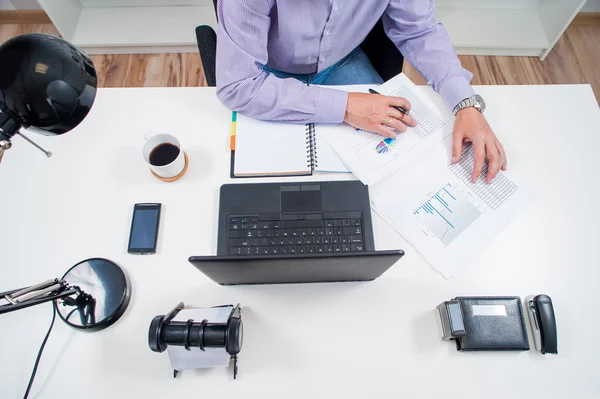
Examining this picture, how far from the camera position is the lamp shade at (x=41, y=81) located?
47 cm

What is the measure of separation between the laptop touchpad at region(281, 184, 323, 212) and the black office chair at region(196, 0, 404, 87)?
1.55 feet

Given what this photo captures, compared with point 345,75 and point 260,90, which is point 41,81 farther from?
point 345,75

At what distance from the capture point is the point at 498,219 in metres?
0.83

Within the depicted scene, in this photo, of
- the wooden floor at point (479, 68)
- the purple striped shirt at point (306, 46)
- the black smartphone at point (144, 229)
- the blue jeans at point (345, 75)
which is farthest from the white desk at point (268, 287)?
the wooden floor at point (479, 68)

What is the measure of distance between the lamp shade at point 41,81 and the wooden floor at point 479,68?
154 cm

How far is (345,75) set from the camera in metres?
1.17

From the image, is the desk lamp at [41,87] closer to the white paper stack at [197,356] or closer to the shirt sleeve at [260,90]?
the white paper stack at [197,356]

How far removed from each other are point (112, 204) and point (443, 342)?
0.79 metres

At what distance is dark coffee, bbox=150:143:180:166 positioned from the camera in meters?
0.83

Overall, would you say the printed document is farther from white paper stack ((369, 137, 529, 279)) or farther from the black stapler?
the black stapler

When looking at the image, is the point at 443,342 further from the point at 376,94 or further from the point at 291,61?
the point at 291,61

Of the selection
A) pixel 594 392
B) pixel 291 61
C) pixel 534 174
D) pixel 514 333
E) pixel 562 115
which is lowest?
pixel 594 392

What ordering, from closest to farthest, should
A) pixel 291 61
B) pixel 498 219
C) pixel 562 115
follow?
1. pixel 498 219
2. pixel 562 115
3. pixel 291 61

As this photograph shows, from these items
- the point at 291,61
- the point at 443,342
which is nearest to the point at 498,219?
the point at 443,342
